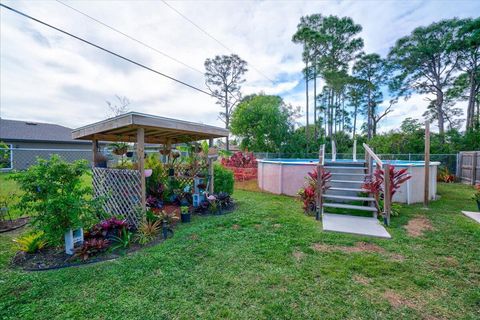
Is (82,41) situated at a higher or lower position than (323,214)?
higher

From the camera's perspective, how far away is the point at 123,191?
4316mm

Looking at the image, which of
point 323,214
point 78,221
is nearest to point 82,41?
point 78,221

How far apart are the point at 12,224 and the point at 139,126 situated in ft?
12.3

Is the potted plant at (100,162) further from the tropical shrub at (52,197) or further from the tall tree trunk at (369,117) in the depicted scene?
the tall tree trunk at (369,117)

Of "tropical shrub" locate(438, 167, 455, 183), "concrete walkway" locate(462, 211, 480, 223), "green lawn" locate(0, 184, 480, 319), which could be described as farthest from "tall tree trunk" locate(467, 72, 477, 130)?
"green lawn" locate(0, 184, 480, 319)

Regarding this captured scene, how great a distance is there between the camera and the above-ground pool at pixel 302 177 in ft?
21.2

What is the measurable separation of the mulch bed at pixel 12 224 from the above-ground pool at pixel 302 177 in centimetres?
701

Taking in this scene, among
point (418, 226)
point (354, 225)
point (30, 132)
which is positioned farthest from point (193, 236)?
point (30, 132)

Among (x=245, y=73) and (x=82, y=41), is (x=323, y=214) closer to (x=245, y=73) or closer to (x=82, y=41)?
(x=82, y=41)

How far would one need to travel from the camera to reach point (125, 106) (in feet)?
59.3

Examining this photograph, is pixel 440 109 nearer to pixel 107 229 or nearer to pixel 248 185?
pixel 248 185

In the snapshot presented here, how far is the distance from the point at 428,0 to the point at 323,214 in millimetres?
8579

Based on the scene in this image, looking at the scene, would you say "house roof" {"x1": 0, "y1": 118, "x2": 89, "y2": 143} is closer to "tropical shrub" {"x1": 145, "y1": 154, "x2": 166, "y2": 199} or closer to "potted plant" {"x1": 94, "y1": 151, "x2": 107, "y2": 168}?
"tropical shrub" {"x1": 145, "y1": 154, "x2": 166, "y2": 199}

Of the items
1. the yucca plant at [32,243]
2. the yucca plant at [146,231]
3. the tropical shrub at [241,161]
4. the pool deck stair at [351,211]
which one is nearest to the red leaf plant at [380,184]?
the pool deck stair at [351,211]
